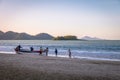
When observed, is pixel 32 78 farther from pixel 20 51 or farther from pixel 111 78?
pixel 20 51

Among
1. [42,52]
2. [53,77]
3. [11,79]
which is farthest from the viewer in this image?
[42,52]

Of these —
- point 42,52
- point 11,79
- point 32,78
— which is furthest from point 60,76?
point 42,52

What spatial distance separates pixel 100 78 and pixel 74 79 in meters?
1.76

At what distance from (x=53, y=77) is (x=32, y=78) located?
1.29m

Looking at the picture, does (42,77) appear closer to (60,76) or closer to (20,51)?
(60,76)

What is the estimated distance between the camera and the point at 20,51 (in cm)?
4362

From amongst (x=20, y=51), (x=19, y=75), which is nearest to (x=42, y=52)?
(x=20, y=51)

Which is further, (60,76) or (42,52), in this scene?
(42,52)

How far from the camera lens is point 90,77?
14.1 m

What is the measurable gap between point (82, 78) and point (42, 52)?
94.7 ft

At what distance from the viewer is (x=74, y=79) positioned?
13312 mm

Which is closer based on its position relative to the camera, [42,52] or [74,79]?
[74,79]

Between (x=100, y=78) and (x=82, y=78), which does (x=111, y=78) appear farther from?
(x=82, y=78)

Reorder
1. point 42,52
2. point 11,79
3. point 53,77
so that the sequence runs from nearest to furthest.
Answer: point 11,79, point 53,77, point 42,52
